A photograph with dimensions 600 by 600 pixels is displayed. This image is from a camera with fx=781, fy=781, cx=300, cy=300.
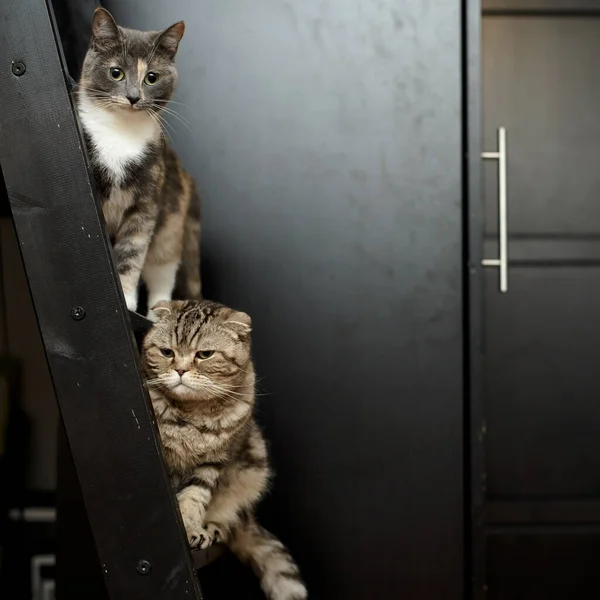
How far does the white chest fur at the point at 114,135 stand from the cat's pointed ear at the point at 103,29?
9 centimetres

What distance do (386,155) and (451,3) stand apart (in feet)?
1.27

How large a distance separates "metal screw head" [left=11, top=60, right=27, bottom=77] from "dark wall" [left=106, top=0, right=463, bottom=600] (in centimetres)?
98

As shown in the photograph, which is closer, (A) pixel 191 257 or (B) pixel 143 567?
(B) pixel 143 567

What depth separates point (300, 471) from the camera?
71.2 inches

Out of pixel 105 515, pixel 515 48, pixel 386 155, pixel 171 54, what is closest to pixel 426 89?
pixel 386 155

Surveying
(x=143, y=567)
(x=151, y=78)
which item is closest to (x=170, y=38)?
(x=151, y=78)

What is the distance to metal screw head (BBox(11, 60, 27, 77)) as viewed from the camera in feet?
2.75

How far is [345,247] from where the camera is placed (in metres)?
1.83

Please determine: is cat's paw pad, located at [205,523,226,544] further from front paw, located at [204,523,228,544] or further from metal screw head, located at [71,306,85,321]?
metal screw head, located at [71,306,85,321]

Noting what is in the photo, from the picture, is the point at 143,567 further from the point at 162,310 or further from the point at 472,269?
the point at 472,269

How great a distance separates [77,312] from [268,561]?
2.95 ft

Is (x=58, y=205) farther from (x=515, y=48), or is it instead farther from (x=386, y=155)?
(x=515, y=48)

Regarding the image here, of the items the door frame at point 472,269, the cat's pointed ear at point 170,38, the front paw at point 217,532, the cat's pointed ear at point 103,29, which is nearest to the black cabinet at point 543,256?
the door frame at point 472,269

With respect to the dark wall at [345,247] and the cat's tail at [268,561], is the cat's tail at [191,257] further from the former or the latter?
the cat's tail at [268,561]
